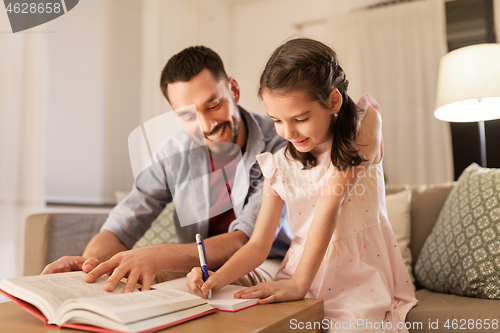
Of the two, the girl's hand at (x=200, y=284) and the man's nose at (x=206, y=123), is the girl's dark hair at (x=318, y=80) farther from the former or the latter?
the girl's hand at (x=200, y=284)

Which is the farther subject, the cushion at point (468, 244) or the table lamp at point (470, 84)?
the table lamp at point (470, 84)

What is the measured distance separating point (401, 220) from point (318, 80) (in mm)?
782

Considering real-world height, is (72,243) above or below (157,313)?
below

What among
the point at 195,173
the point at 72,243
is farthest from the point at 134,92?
the point at 195,173

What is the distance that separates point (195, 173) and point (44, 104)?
1.20 meters

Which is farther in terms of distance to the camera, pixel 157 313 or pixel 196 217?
pixel 196 217

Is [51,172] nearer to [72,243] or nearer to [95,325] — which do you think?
[72,243]

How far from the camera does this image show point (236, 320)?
1.98 ft

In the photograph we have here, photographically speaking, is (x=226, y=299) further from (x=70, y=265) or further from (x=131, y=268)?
(x=70, y=265)

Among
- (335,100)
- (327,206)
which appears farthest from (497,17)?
(327,206)

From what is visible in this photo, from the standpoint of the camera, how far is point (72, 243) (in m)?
1.51

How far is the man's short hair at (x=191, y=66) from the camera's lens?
1117mm

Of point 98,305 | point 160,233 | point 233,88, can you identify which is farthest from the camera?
point 160,233

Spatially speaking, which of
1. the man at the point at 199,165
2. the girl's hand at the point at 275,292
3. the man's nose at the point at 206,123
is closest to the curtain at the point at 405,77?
the man at the point at 199,165
